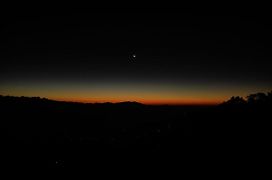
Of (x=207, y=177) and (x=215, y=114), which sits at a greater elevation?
(x=215, y=114)

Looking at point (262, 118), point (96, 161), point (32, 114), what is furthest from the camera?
point (32, 114)

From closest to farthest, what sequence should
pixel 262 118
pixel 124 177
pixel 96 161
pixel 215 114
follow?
1. pixel 262 118
2. pixel 124 177
3. pixel 215 114
4. pixel 96 161

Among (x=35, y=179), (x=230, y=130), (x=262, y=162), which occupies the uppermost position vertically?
(x=230, y=130)

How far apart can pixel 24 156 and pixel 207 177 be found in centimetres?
6808

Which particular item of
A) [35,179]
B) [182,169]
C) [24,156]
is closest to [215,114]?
[182,169]

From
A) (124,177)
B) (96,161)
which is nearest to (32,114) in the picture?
(96,161)

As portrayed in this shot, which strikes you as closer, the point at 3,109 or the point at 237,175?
the point at 237,175

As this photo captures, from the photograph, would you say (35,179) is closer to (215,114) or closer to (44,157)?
(44,157)

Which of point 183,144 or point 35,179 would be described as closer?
point 183,144

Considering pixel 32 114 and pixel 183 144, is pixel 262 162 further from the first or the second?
pixel 32 114

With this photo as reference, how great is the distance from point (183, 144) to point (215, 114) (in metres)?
14.6

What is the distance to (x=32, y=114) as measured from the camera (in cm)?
19025

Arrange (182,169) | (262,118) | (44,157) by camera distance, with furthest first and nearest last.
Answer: (44,157) < (262,118) < (182,169)

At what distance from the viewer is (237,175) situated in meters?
36.4
